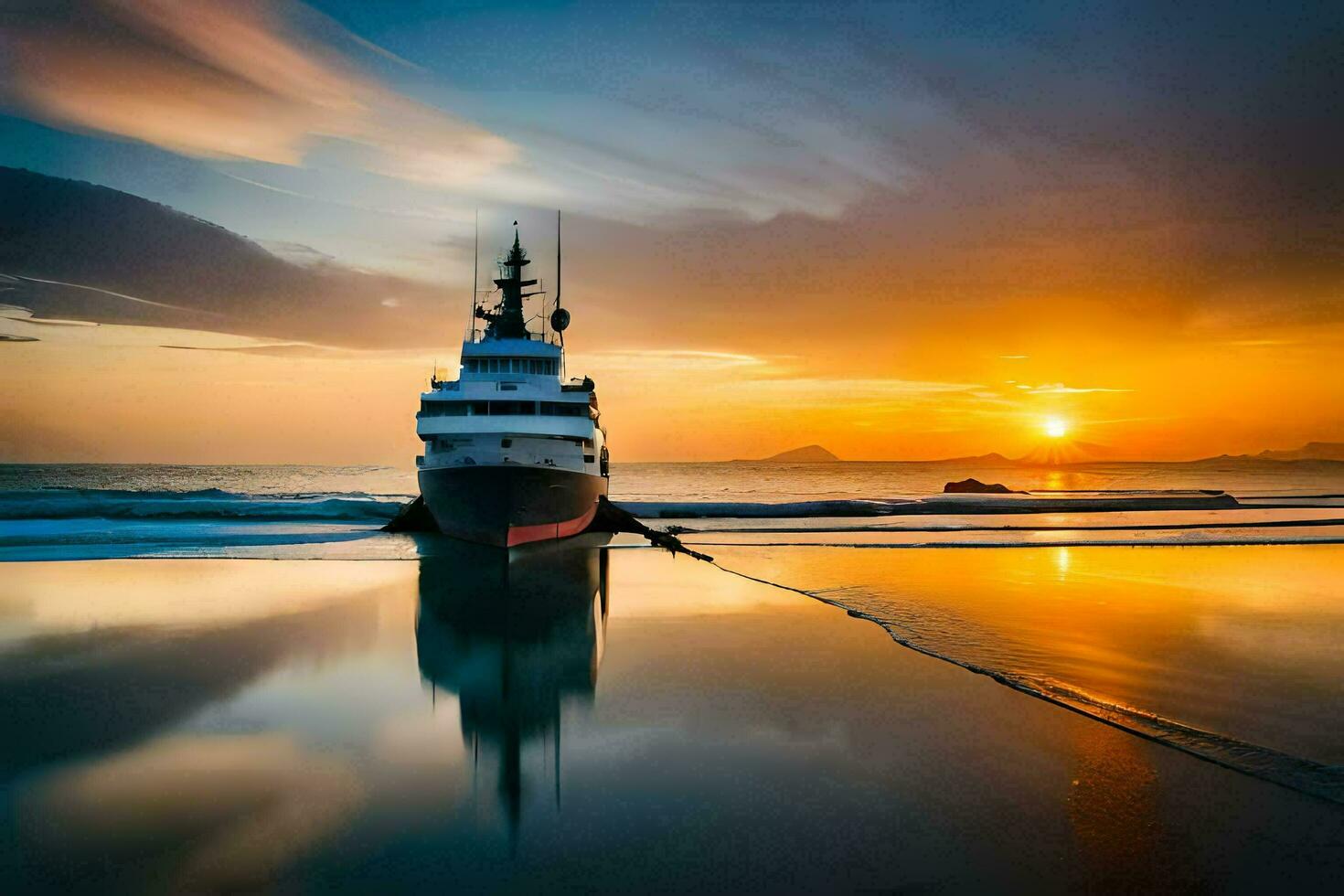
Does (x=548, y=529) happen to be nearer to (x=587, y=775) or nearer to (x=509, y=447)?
(x=509, y=447)

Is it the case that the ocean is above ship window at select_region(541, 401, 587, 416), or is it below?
below

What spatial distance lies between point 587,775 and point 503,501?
17963 mm

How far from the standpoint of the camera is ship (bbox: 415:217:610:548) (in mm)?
24312

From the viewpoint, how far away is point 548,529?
27047mm

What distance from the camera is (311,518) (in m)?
45.0

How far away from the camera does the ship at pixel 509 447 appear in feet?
79.8

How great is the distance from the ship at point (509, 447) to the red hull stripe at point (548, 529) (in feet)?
0.15

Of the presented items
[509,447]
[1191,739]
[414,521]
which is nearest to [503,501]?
[509,447]

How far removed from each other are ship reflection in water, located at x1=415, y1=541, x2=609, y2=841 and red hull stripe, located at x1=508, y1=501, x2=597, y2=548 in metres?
2.73

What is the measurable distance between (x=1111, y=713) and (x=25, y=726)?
10560mm

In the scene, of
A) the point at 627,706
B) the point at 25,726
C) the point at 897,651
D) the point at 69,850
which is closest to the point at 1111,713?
the point at 897,651

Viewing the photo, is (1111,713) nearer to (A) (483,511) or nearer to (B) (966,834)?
(B) (966,834)

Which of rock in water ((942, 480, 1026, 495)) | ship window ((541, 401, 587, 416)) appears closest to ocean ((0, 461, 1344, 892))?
ship window ((541, 401, 587, 416))

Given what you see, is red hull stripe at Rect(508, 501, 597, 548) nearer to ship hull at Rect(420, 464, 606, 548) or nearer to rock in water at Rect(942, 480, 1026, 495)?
ship hull at Rect(420, 464, 606, 548)
